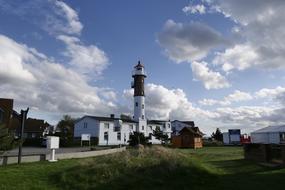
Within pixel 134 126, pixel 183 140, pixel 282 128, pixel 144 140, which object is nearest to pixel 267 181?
pixel 282 128

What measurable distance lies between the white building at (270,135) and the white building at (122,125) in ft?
91.3

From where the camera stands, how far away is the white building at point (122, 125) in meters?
62.4

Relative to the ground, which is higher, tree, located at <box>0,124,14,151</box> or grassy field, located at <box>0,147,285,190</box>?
tree, located at <box>0,124,14,151</box>

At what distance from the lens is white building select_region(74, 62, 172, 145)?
62375 mm

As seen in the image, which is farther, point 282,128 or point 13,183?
point 282,128

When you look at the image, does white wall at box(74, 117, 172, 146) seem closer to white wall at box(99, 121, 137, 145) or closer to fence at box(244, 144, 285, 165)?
white wall at box(99, 121, 137, 145)

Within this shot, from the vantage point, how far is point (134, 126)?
69375 millimetres

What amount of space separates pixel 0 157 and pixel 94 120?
146 ft

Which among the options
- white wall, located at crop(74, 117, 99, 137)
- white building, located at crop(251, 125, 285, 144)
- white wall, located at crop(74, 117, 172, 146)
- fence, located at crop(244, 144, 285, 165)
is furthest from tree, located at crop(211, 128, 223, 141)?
fence, located at crop(244, 144, 285, 165)

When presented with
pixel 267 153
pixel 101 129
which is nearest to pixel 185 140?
pixel 101 129

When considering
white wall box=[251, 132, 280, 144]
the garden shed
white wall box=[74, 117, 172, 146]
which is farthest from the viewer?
white wall box=[74, 117, 172, 146]

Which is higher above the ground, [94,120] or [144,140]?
[94,120]

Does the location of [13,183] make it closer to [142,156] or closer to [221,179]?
[142,156]

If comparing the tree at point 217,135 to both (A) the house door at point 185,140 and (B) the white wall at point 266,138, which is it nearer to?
(A) the house door at point 185,140
